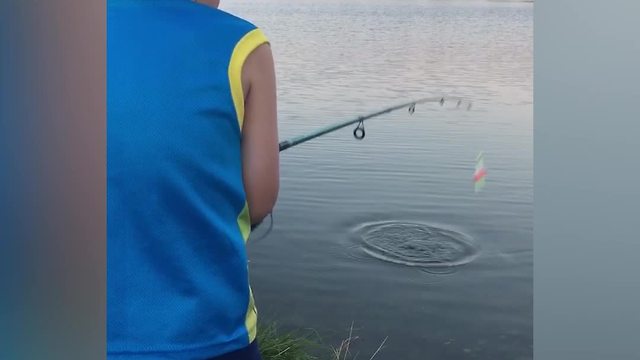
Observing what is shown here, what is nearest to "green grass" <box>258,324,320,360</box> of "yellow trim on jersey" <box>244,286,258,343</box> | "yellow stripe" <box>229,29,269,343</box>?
"yellow trim on jersey" <box>244,286,258,343</box>

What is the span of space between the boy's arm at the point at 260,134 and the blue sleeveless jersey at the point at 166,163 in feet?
0.05

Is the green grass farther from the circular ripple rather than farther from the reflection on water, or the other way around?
the circular ripple

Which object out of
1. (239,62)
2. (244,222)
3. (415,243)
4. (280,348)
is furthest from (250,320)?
(415,243)

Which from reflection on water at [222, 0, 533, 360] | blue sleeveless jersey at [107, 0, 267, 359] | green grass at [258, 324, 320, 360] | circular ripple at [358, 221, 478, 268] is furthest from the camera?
circular ripple at [358, 221, 478, 268]

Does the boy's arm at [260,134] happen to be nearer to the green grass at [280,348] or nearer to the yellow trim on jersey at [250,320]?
the yellow trim on jersey at [250,320]

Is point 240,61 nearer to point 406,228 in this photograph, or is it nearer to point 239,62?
point 239,62

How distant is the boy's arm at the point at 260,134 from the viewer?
736 mm

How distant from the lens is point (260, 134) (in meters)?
0.76

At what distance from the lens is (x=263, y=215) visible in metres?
0.80
